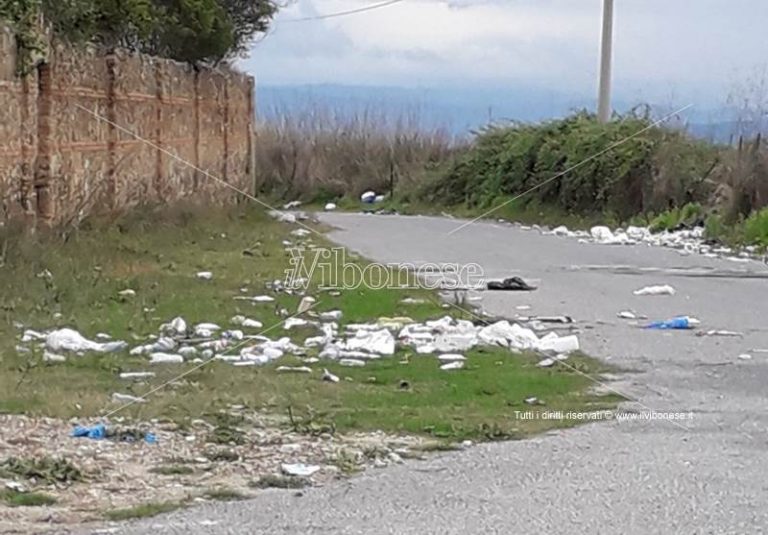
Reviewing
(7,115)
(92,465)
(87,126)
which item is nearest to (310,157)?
(87,126)

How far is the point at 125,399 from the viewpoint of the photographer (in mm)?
9211

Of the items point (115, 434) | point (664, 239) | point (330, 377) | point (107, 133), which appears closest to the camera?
point (115, 434)

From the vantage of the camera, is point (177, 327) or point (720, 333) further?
point (720, 333)

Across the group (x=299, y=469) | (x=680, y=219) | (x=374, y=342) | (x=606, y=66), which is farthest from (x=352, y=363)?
(x=606, y=66)

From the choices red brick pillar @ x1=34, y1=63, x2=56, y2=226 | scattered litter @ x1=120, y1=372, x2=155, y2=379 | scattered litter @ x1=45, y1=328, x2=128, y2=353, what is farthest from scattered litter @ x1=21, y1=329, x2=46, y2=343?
red brick pillar @ x1=34, y1=63, x2=56, y2=226

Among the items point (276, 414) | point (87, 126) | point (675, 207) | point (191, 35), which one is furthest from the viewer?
point (675, 207)

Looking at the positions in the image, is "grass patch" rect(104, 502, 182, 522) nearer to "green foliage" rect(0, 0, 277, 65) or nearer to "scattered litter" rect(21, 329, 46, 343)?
"scattered litter" rect(21, 329, 46, 343)

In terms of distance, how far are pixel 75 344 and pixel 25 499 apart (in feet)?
15.1

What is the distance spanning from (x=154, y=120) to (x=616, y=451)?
15.9 meters

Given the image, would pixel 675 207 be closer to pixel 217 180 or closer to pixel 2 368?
pixel 217 180

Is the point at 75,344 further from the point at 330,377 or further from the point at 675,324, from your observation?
the point at 675,324

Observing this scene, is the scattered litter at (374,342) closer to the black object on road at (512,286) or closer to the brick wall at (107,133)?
the black object on road at (512,286)

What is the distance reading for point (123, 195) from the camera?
20719mm

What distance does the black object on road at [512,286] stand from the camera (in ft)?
53.5
